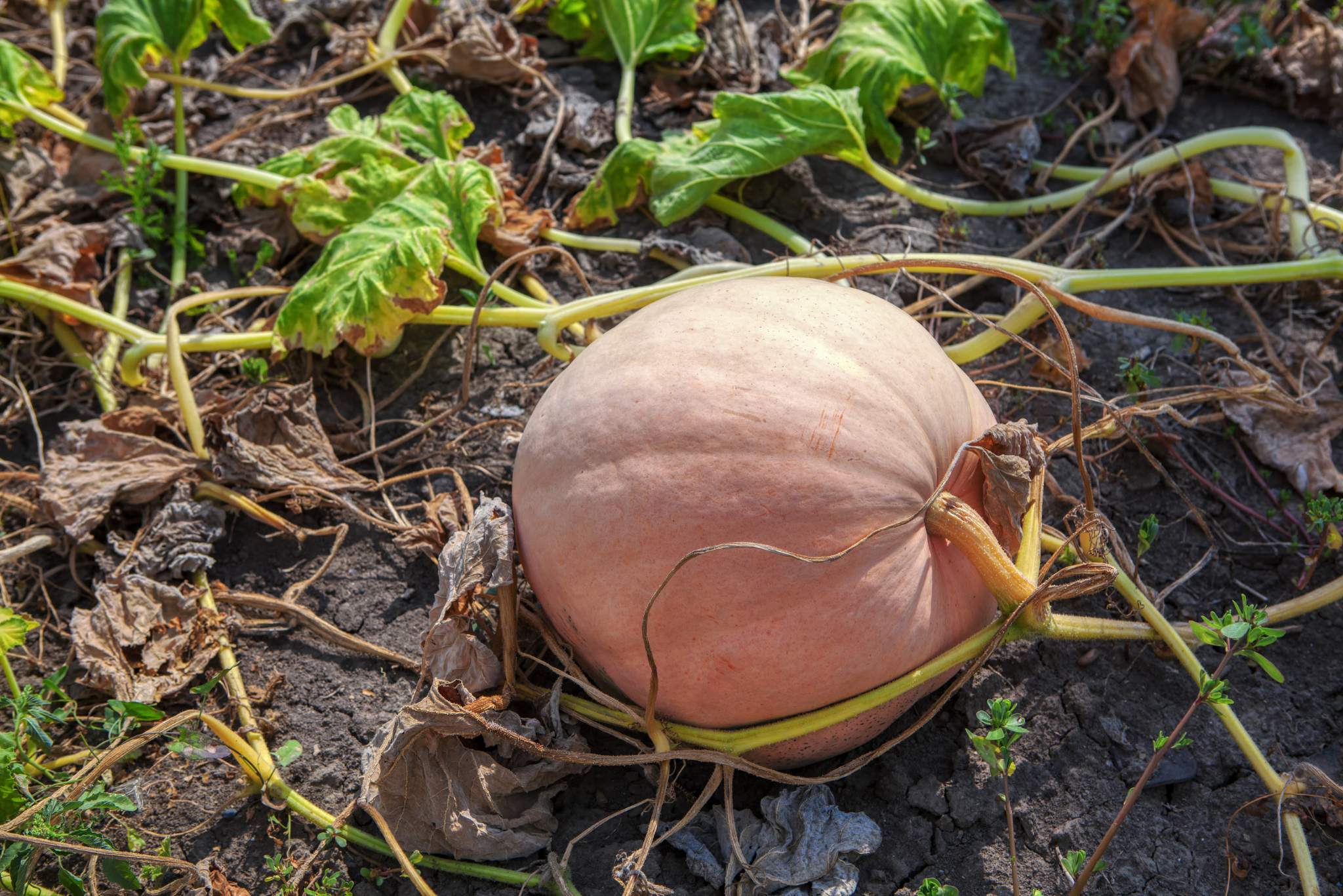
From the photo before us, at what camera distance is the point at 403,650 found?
242 cm

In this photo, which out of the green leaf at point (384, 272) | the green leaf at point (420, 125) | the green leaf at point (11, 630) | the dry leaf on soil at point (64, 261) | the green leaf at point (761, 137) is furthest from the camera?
the green leaf at point (420, 125)

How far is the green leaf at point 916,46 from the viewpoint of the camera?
3105 mm

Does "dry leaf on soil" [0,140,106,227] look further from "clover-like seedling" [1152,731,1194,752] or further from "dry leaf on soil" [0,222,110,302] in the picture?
"clover-like seedling" [1152,731,1194,752]

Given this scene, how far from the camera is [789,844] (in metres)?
1.98

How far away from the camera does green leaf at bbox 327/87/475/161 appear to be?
3100 millimetres

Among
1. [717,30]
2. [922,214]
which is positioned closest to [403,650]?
[922,214]

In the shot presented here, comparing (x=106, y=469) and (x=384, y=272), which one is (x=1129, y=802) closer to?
(x=384, y=272)

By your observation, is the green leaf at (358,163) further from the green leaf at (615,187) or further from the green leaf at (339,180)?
the green leaf at (615,187)

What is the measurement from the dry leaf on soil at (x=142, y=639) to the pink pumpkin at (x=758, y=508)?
3.22ft

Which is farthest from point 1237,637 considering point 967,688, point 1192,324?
point 1192,324

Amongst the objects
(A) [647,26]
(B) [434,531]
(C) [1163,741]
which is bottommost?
(B) [434,531]

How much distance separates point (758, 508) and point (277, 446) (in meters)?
1.51

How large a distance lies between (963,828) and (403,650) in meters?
1.33

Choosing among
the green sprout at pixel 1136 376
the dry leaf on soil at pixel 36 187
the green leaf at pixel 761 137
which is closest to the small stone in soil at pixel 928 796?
the green sprout at pixel 1136 376
